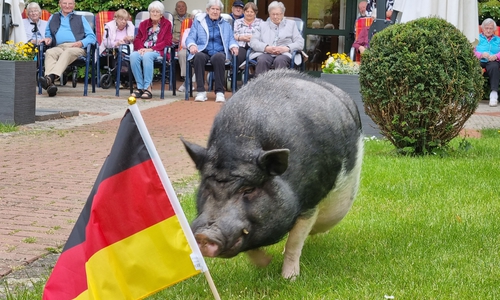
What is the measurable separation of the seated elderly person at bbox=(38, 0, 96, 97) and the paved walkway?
2.43 feet

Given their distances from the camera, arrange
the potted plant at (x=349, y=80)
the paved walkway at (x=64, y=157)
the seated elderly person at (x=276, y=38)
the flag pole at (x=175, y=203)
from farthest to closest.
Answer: the seated elderly person at (x=276, y=38) < the potted plant at (x=349, y=80) < the paved walkway at (x=64, y=157) < the flag pole at (x=175, y=203)

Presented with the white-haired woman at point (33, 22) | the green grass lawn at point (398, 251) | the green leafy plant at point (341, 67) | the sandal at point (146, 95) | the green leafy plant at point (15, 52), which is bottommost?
the sandal at point (146, 95)

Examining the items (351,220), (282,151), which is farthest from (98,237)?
(351,220)

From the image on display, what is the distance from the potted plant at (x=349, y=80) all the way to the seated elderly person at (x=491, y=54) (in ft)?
18.9

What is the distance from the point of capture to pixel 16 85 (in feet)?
36.9

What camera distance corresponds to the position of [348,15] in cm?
2061

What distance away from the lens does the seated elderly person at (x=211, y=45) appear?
618 inches

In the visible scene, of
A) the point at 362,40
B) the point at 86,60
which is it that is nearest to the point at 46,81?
the point at 86,60

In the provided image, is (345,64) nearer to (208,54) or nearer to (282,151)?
(208,54)

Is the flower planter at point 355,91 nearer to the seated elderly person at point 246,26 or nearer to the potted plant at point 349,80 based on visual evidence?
the potted plant at point 349,80

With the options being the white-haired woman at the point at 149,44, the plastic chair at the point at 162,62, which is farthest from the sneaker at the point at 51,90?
the white-haired woman at the point at 149,44

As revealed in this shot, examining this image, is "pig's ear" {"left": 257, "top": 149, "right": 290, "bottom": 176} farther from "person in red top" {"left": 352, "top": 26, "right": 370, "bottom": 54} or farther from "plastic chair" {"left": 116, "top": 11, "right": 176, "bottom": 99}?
"person in red top" {"left": 352, "top": 26, "right": 370, "bottom": 54}

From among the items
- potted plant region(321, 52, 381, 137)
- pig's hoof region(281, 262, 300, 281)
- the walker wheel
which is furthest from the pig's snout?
the walker wheel

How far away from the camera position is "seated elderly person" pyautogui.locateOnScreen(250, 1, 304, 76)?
610 inches
